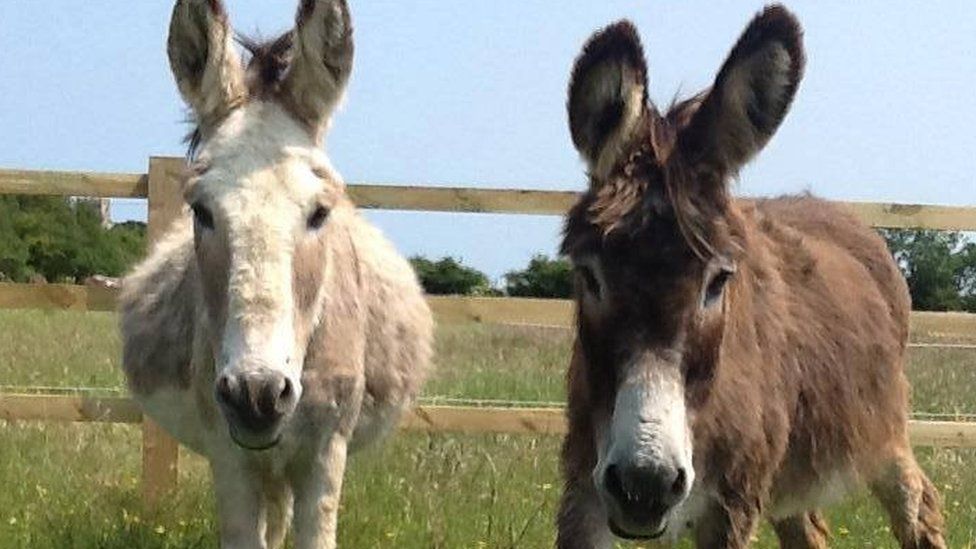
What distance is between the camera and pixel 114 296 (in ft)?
20.0

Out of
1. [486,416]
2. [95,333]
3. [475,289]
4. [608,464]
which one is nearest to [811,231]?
[486,416]

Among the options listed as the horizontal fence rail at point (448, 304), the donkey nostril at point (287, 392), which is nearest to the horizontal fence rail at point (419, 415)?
the horizontal fence rail at point (448, 304)

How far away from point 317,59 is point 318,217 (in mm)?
551

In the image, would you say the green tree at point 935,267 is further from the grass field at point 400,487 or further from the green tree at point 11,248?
the green tree at point 11,248

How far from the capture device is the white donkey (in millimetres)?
3438

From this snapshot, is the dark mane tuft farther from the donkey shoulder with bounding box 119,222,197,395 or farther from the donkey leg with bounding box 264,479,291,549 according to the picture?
the donkey leg with bounding box 264,479,291,549

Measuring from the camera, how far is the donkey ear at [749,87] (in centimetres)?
338

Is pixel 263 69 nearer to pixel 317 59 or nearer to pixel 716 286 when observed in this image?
pixel 317 59

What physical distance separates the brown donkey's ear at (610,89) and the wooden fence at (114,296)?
271 cm

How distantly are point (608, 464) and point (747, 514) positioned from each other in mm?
923

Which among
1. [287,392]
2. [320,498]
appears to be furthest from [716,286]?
[320,498]

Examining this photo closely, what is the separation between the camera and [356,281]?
4531 millimetres

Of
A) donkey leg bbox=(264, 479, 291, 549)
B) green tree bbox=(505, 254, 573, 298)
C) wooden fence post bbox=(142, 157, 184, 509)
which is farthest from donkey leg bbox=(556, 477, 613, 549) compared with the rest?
green tree bbox=(505, 254, 573, 298)

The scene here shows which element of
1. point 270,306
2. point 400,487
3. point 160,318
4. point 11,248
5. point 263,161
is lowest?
point 11,248
